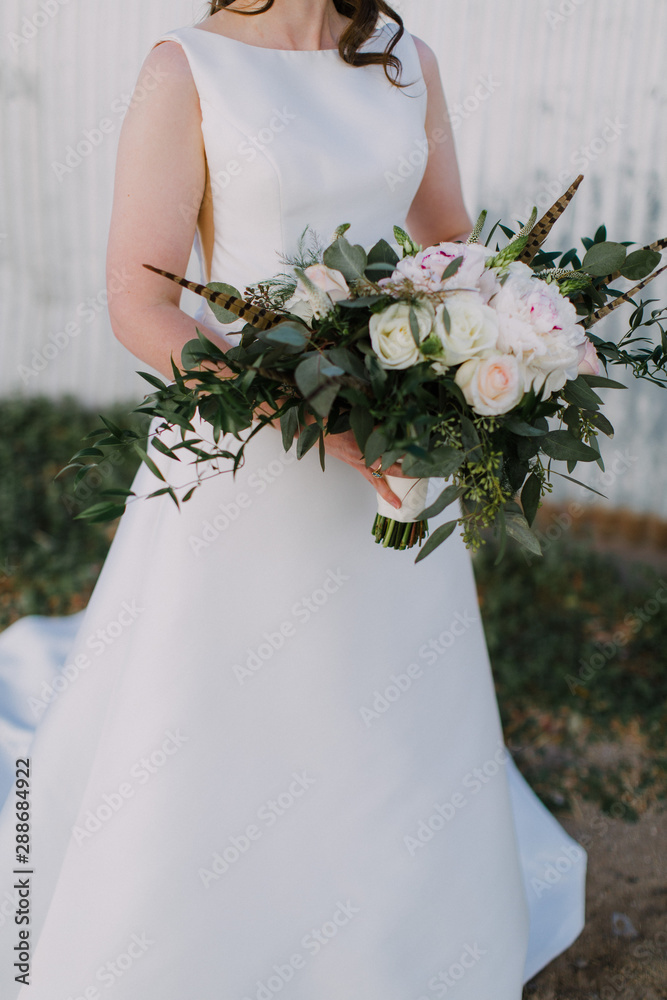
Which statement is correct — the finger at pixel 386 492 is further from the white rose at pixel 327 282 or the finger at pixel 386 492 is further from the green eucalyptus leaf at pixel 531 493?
the white rose at pixel 327 282

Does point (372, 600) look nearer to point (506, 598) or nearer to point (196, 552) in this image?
point (196, 552)

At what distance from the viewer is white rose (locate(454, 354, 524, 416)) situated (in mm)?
1170

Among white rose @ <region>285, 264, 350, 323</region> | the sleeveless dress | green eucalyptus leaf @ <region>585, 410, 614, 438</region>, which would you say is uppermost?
white rose @ <region>285, 264, 350, 323</region>

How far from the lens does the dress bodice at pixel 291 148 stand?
1.58 meters

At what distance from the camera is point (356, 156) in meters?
1.70

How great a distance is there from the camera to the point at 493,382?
3.83 ft

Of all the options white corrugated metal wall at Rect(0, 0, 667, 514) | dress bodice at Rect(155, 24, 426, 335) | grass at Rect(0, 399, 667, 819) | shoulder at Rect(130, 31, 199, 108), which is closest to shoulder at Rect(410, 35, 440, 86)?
dress bodice at Rect(155, 24, 426, 335)

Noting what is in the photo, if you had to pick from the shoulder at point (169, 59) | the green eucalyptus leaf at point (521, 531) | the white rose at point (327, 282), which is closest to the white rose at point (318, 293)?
the white rose at point (327, 282)

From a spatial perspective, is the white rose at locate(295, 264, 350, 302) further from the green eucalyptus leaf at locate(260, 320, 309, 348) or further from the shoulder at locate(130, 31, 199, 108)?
the shoulder at locate(130, 31, 199, 108)

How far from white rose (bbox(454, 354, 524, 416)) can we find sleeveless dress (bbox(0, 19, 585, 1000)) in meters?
0.54

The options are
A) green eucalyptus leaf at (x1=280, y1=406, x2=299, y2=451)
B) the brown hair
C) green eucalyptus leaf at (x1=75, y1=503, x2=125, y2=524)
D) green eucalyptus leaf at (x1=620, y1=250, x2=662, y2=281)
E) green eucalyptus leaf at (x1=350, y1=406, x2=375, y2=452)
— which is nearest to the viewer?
green eucalyptus leaf at (x1=75, y1=503, x2=125, y2=524)

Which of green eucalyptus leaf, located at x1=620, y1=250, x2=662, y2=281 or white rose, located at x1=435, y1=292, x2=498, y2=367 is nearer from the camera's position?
white rose, located at x1=435, y1=292, x2=498, y2=367

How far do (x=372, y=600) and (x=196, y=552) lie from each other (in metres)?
0.38

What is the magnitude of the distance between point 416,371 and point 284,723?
83 centimetres
